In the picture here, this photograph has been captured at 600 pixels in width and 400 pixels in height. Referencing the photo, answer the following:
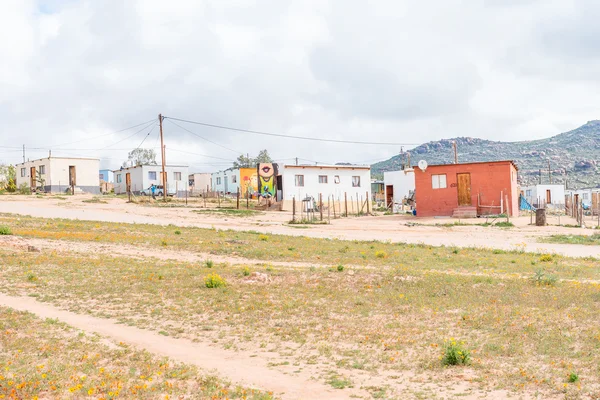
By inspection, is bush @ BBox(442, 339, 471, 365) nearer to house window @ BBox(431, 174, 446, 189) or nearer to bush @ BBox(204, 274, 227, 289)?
bush @ BBox(204, 274, 227, 289)

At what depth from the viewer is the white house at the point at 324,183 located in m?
55.5

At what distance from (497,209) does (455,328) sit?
3427 centimetres

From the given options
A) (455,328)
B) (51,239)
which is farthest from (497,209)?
(455,328)

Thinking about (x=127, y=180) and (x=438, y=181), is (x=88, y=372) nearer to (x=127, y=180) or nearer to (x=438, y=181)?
(x=438, y=181)

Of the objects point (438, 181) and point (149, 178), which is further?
point (149, 178)

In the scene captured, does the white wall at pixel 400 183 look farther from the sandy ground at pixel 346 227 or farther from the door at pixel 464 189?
the sandy ground at pixel 346 227

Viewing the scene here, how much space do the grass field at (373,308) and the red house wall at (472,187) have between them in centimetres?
2173

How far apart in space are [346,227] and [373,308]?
2424 cm

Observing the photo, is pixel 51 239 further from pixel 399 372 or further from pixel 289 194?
pixel 289 194

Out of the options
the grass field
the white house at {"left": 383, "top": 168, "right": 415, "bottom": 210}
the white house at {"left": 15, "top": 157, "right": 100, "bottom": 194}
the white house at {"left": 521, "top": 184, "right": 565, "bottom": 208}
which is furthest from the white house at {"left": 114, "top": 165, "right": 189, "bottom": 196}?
the white house at {"left": 521, "top": 184, "right": 565, "bottom": 208}

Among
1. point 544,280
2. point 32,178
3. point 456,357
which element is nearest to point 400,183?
point 32,178

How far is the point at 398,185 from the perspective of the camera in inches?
2682

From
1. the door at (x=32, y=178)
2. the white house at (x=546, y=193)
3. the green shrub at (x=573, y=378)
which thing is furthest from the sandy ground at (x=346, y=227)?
the white house at (x=546, y=193)

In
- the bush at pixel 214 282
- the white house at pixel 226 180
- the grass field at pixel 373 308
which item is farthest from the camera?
the white house at pixel 226 180
